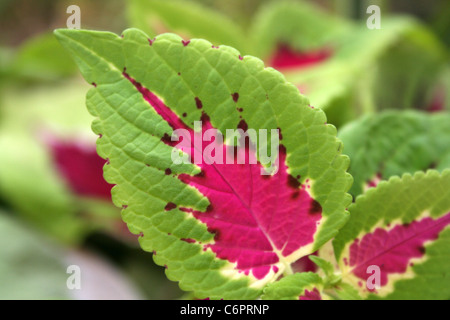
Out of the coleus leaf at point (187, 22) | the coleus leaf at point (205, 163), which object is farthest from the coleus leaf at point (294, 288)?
the coleus leaf at point (187, 22)

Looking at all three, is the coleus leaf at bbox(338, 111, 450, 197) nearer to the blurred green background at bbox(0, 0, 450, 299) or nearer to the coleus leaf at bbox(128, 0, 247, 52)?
the blurred green background at bbox(0, 0, 450, 299)

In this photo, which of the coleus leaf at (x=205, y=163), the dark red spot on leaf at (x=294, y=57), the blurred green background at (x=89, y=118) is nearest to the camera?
the coleus leaf at (x=205, y=163)

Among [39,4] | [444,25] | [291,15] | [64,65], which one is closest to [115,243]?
[64,65]

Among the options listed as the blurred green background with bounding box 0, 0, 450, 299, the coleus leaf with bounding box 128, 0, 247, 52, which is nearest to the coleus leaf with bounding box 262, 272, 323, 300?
the blurred green background with bounding box 0, 0, 450, 299

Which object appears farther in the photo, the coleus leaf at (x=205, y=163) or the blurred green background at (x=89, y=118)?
the blurred green background at (x=89, y=118)
